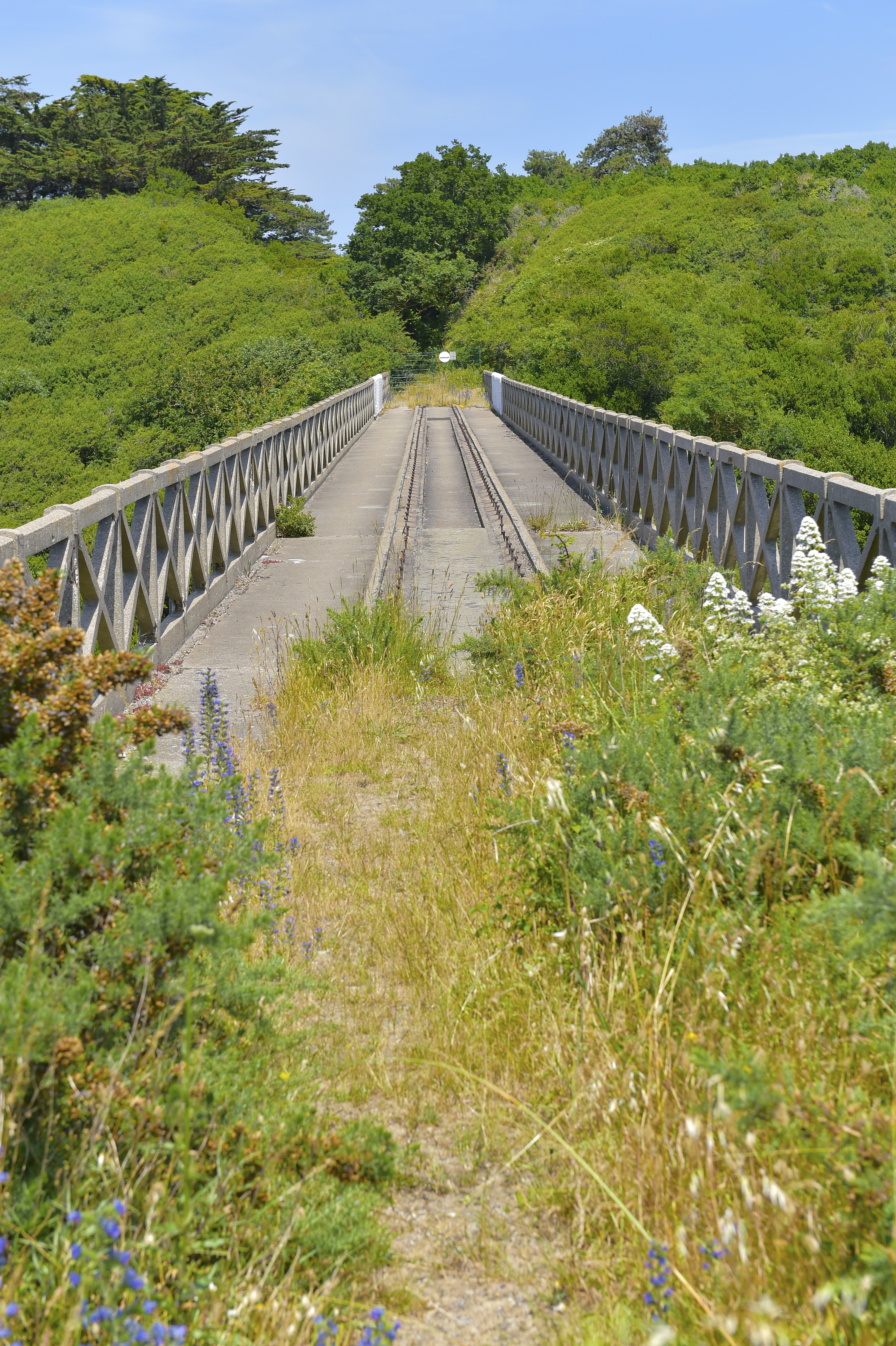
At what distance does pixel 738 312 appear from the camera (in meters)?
33.8

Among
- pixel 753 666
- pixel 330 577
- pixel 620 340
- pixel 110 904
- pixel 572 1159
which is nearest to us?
pixel 110 904

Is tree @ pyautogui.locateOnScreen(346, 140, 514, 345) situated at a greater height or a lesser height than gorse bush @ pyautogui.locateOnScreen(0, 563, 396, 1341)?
greater

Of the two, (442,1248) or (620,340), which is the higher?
(620,340)

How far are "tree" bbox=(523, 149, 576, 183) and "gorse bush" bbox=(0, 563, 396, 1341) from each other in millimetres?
102731

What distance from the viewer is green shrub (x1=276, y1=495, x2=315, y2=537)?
45.0 feet

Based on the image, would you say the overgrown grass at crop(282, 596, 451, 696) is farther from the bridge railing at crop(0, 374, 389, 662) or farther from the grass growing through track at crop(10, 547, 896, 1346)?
the grass growing through track at crop(10, 547, 896, 1346)

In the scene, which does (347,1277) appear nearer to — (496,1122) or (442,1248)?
(442,1248)

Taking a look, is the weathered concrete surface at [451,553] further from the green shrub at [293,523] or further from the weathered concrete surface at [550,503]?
the green shrub at [293,523]

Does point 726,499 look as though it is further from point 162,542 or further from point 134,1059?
point 134,1059

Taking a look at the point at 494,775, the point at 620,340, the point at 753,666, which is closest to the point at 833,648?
the point at 753,666

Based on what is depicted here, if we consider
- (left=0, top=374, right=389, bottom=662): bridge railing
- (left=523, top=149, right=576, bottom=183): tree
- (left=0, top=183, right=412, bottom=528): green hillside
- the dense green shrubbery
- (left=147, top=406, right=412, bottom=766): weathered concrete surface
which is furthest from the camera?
(left=523, top=149, right=576, bottom=183): tree

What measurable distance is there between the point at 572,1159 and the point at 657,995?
1.48ft

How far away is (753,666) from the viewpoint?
4.52 meters

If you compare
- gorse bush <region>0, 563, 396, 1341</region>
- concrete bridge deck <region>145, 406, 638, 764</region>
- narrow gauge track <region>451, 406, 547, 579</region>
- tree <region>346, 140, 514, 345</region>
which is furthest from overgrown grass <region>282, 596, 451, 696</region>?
tree <region>346, 140, 514, 345</region>
